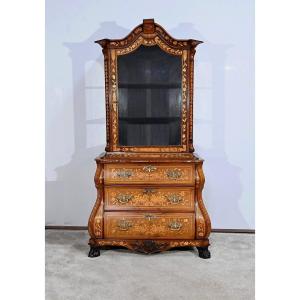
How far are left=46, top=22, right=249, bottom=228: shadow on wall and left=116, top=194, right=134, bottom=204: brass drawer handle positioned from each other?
0.91 meters

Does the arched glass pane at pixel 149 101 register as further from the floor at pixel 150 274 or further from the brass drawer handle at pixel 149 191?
the floor at pixel 150 274

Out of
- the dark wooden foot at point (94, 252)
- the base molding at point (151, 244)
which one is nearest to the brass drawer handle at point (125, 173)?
the base molding at point (151, 244)

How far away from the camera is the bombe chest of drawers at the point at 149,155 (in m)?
2.80

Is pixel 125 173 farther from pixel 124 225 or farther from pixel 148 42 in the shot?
pixel 148 42

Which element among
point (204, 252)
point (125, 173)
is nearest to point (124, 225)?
point (125, 173)

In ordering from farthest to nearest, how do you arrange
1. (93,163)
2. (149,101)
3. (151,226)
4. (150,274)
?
(93,163) < (149,101) < (151,226) < (150,274)

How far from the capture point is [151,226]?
2.79 meters

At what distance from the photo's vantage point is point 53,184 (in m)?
3.70

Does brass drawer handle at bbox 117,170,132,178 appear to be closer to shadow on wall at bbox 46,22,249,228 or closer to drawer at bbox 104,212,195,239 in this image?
drawer at bbox 104,212,195,239

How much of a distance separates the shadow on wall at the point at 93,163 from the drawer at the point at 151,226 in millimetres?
848

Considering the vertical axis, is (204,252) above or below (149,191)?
below

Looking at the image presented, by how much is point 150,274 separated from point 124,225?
48cm

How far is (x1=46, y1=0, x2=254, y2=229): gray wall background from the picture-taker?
3457 millimetres
